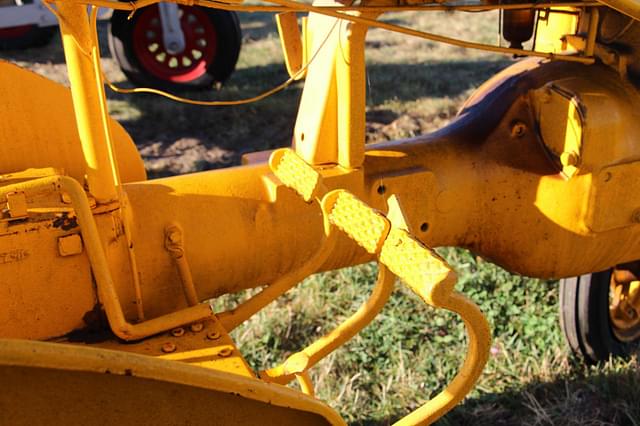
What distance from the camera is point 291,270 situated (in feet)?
5.35

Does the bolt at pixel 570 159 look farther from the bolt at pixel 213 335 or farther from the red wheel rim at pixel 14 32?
the red wheel rim at pixel 14 32

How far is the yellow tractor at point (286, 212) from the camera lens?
110 cm

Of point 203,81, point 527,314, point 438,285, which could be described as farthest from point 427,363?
point 203,81

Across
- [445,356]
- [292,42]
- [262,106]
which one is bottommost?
[445,356]

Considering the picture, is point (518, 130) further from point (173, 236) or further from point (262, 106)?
point (262, 106)

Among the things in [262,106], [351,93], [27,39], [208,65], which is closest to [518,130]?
[351,93]

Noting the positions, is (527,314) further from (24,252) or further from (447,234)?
(24,252)

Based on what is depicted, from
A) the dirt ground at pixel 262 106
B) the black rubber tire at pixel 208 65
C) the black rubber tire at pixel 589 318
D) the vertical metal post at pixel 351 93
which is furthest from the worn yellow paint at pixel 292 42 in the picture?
the black rubber tire at pixel 208 65

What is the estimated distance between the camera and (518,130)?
6.16 feet

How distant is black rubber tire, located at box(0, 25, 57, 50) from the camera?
7.48 metres

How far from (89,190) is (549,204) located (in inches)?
44.8

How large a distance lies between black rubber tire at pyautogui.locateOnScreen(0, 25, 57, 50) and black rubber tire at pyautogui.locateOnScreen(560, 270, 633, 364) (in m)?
6.57

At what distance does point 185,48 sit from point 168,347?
483 cm

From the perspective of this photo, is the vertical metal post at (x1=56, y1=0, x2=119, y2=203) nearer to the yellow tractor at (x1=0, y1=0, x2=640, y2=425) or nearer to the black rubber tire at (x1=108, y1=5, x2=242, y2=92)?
the yellow tractor at (x1=0, y1=0, x2=640, y2=425)
